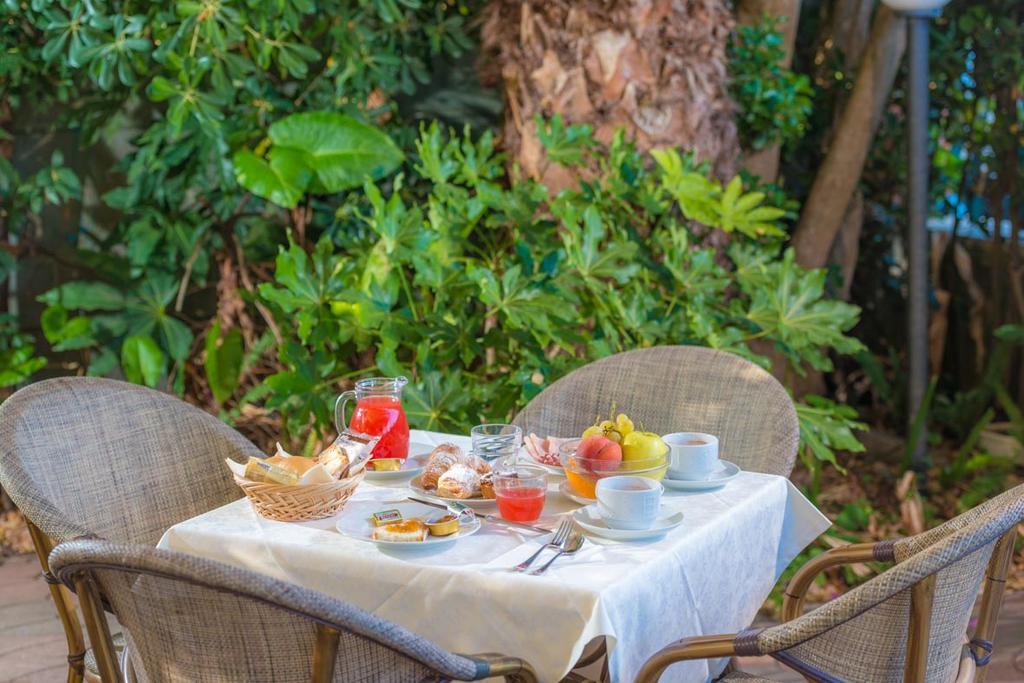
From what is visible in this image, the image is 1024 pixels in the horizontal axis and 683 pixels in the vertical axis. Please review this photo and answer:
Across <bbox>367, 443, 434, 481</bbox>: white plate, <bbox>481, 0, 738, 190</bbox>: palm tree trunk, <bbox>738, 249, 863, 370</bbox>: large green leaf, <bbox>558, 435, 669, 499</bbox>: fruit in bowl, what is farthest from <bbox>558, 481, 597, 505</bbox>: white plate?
<bbox>481, 0, 738, 190</bbox>: palm tree trunk

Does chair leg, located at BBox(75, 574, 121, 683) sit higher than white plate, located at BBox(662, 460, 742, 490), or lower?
lower

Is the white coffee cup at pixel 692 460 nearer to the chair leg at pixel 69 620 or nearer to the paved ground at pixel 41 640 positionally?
the chair leg at pixel 69 620

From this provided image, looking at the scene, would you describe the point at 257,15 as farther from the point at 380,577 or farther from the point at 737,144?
the point at 380,577

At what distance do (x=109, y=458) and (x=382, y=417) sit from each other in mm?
499

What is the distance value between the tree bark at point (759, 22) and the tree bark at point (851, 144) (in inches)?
9.4

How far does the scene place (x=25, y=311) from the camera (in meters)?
4.25

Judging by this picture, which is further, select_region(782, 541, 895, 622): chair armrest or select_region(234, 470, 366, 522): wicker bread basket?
select_region(782, 541, 895, 622): chair armrest

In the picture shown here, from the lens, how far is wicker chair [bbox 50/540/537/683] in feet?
4.48

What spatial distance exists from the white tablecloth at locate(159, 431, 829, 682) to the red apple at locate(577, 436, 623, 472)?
2.9 inches

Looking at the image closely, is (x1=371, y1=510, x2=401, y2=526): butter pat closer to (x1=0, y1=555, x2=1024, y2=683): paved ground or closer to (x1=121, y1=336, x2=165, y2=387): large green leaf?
(x1=0, y1=555, x2=1024, y2=683): paved ground

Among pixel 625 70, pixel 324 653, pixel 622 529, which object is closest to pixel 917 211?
pixel 625 70

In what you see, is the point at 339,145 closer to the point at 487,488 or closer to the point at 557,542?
the point at 487,488

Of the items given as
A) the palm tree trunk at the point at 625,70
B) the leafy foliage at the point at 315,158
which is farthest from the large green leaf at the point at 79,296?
the palm tree trunk at the point at 625,70

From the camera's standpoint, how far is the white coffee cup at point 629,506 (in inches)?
66.2
